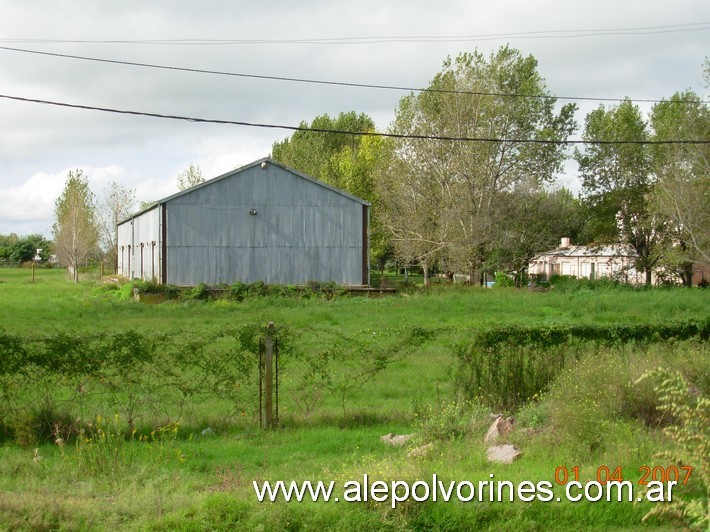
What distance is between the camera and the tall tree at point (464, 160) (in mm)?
42688

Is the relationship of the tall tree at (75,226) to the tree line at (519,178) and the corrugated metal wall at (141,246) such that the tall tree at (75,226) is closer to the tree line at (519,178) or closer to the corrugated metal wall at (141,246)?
the corrugated metal wall at (141,246)

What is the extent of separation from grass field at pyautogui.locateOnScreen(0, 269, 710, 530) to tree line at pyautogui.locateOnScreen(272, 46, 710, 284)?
26.8 meters

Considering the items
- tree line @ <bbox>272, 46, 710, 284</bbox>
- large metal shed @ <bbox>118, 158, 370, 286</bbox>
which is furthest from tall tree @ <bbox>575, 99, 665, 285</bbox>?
large metal shed @ <bbox>118, 158, 370, 286</bbox>

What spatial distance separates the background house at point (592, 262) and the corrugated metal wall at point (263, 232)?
1880 centimetres

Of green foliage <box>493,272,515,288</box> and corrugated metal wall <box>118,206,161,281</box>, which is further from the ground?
corrugated metal wall <box>118,206,161,281</box>

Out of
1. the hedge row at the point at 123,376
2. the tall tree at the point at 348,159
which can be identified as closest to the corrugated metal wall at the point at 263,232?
the tall tree at the point at 348,159

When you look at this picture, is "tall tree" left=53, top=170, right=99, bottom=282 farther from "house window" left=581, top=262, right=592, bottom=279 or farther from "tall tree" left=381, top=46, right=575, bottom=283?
"house window" left=581, top=262, right=592, bottom=279

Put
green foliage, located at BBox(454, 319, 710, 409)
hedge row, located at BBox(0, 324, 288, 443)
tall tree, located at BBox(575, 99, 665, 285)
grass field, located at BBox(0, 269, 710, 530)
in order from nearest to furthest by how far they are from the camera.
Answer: grass field, located at BBox(0, 269, 710, 530) < hedge row, located at BBox(0, 324, 288, 443) < green foliage, located at BBox(454, 319, 710, 409) < tall tree, located at BBox(575, 99, 665, 285)

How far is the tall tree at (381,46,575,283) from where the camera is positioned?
140 feet

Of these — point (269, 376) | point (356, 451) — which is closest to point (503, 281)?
point (269, 376)

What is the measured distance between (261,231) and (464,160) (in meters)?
14.0

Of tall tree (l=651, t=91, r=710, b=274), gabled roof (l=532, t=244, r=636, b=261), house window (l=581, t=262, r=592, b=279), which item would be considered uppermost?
tall tree (l=651, t=91, r=710, b=274)

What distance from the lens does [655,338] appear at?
1296 cm

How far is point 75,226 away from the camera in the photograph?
62781 mm
